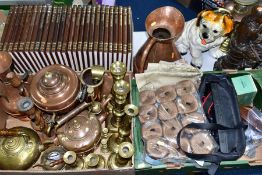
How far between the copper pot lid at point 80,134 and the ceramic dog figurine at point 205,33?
0.55 m

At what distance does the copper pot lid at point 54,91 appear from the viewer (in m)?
1.22

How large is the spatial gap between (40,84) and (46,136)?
10.7 inches

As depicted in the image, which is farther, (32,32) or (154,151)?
(32,32)

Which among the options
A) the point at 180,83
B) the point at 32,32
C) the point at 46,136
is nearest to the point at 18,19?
the point at 32,32

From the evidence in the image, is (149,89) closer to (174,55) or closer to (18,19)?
(174,55)

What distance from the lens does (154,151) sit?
48.4 inches

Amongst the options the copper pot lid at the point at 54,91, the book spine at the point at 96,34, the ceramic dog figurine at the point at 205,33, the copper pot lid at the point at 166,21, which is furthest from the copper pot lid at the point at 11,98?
the ceramic dog figurine at the point at 205,33

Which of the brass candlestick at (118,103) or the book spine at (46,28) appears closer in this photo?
the brass candlestick at (118,103)

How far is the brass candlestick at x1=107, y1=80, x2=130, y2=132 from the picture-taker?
3.66 feet

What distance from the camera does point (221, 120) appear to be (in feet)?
4.25

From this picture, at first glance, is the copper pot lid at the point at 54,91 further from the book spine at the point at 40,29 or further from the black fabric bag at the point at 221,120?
the black fabric bag at the point at 221,120

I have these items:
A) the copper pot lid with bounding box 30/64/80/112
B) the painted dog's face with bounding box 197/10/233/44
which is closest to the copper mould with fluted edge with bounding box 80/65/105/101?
the copper pot lid with bounding box 30/64/80/112

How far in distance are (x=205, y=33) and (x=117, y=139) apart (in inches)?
22.4

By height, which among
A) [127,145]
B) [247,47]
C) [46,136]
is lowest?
[46,136]
